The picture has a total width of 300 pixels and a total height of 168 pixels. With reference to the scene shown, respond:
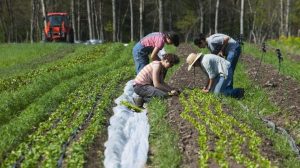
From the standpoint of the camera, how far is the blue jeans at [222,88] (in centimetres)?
1177

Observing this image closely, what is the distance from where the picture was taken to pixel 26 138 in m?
8.81

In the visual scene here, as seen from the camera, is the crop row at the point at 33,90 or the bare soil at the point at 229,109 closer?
the bare soil at the point at 229,109

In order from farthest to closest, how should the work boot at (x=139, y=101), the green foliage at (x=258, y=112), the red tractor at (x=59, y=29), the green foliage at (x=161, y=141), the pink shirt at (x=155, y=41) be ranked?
the red tractor at (x=59, y=29)
the pink shirt at (x=155, y=41)
the work boot at (x=139, y=101)
the green foliage at (x=258, y=112)
the green foliage at (x=161, y=141)

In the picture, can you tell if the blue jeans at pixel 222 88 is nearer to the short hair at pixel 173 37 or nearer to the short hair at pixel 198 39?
the short hair at pixel 198 39

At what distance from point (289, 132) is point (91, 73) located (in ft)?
28.1

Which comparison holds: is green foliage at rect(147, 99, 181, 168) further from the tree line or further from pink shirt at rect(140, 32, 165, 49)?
the tree line

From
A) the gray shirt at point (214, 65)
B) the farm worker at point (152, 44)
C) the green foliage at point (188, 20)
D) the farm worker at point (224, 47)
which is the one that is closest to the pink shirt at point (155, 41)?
the farm worker at point (152, 44)

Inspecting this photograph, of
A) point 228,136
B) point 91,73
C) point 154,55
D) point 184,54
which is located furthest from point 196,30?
point 228,136

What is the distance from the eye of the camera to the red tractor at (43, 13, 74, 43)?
36688 millimetres

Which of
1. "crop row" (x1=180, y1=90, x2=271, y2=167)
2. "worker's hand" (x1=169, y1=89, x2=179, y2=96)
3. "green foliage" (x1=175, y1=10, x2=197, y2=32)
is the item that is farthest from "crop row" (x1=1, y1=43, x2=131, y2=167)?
"green foliage" (x1=175, y1=10, x2=197, y2=32)

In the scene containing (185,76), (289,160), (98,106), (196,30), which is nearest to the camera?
(289,160)

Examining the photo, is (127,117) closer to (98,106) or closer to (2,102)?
(98,106)

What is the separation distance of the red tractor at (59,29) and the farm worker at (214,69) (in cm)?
2581

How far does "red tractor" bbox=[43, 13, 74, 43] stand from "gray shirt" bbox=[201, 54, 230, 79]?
26.0 meters
